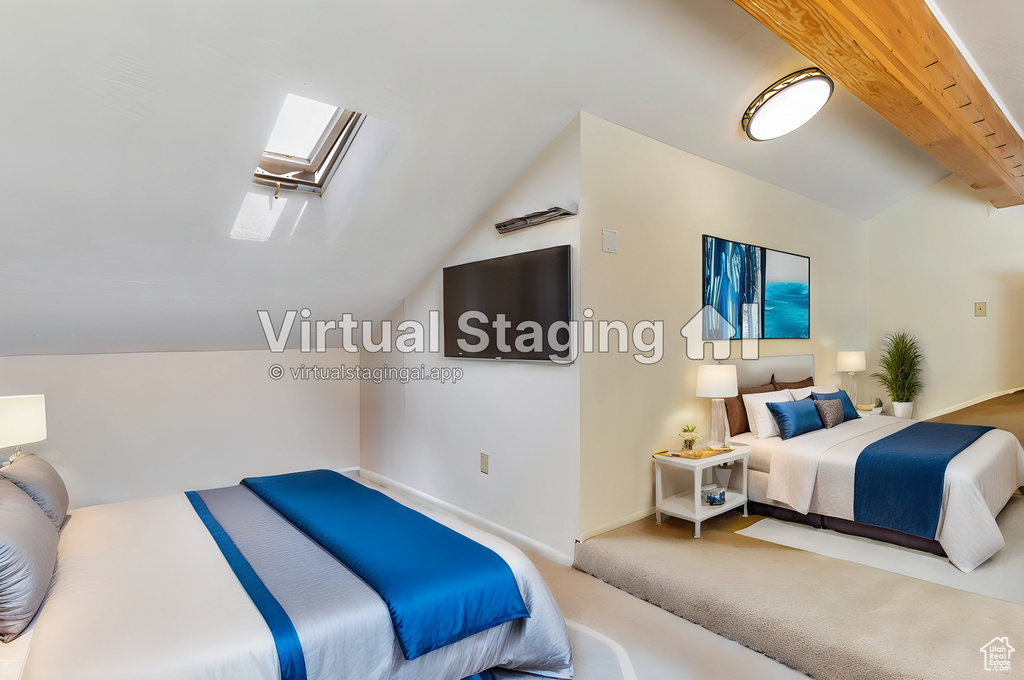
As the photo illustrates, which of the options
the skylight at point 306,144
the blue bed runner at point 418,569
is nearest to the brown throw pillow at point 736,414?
the blue bed runner at point 418,569

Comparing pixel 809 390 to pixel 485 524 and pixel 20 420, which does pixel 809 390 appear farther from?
pixel 20 420

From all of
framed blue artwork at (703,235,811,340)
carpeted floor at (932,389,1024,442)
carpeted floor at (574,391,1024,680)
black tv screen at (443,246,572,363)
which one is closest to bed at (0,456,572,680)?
carpeted floor at (574,391,1024,680)

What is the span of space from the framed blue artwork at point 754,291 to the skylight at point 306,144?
240cm

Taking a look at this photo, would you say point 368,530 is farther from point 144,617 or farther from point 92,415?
point 92,415

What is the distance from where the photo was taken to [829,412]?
3.92 metres

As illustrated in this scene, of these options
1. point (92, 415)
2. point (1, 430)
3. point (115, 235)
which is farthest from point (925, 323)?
point (92, 415)

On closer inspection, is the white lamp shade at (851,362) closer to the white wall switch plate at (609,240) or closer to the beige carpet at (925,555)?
the beige carpet at (925,555)

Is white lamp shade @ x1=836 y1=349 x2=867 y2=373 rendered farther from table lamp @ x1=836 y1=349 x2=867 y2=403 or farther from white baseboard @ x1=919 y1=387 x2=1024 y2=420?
white baseboard @ x1=919 y1=387 x2=1024 y2=420

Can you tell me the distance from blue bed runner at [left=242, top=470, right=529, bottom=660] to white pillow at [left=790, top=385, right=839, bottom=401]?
3000 millimetres

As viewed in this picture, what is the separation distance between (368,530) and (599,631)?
1.07m

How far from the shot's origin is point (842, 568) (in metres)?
2.66

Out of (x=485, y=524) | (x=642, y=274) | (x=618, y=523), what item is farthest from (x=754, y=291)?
(x=485, y=524)

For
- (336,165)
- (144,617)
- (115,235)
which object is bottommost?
(144,617)

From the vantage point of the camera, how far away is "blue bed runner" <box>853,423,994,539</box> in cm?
279
